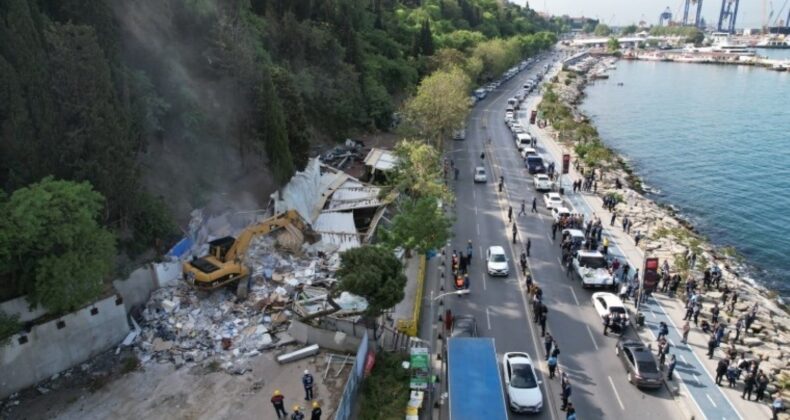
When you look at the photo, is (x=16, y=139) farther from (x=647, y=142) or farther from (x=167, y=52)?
(x=647, y=142)

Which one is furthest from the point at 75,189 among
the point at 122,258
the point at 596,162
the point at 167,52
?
the point at 596,162

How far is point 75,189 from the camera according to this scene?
865 inches

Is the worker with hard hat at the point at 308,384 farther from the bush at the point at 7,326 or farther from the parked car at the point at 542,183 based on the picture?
the parked car at the point at 542,183

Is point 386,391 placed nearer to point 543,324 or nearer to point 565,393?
point 565,393

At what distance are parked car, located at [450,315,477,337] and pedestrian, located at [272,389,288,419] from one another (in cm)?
735

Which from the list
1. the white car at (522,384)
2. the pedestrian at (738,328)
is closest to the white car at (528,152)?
the pedestrian at (738,328)

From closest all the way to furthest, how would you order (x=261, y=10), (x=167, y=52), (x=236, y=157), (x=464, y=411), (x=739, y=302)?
(x=464, y=411), (x=739, y=302), (x=167, y=52), (x=236, y=157), (x=261, y=10)

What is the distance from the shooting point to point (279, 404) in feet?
65.3

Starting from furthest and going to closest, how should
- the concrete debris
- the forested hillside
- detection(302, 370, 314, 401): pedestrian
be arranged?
the forested hillside → the concrete debris → detection(302, 370, 314, 401): pedestrian

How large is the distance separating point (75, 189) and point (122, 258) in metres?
6.09

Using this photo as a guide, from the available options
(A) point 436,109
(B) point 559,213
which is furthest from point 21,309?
(A) point 436,109

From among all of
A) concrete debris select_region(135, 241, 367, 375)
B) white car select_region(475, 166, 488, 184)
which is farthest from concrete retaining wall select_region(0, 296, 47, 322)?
white car select_region(475, 166, 488, 184)

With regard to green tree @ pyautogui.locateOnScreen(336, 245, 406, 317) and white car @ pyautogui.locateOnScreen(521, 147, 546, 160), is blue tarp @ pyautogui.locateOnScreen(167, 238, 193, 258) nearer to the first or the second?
green tree @ pyautogui.locateOnScreen(336, 245, 406, 317)

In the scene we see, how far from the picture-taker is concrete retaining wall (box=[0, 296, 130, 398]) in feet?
69.8
